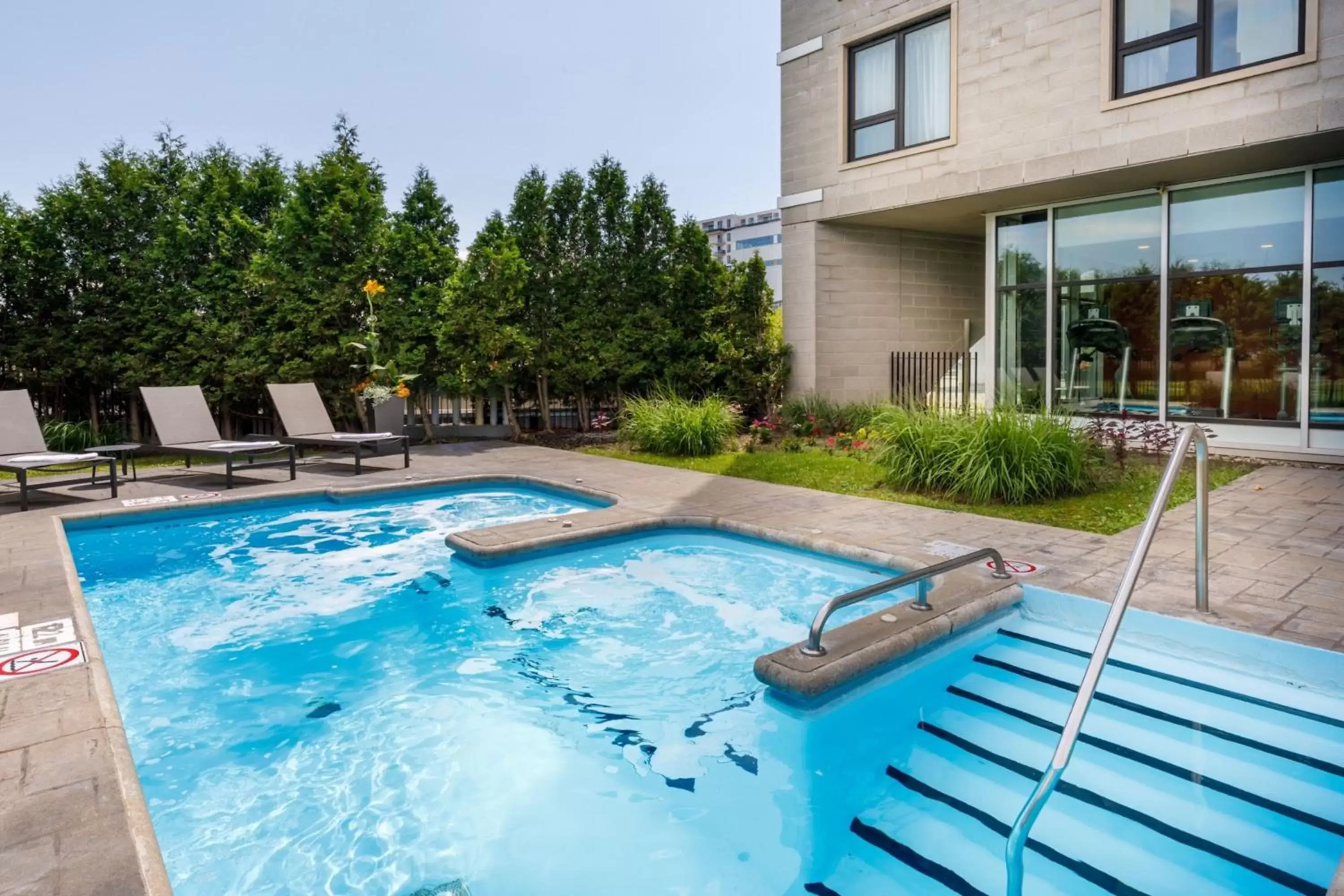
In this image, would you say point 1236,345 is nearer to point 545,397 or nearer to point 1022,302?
point 1022,302

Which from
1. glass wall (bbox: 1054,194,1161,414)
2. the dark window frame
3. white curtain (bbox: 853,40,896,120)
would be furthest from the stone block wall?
glass wall (bbox: 1054,194,1161,414)

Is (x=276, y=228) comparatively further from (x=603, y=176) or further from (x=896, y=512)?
(x=896, y=512)

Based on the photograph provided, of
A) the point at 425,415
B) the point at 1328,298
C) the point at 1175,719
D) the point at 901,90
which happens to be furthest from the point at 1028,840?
the point at 425,415

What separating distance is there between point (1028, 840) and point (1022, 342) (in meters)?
9.64

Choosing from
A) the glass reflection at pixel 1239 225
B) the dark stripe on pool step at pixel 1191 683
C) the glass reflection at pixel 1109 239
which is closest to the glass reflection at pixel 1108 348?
the glass reflection at pixel 1109 239

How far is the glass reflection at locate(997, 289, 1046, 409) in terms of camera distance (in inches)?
435

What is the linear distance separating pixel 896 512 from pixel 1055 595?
2427mm

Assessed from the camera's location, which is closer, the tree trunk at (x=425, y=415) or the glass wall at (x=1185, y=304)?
the glass wall at (x=1185, y=304)

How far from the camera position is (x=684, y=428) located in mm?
10969

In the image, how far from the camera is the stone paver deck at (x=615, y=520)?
7.26 ft

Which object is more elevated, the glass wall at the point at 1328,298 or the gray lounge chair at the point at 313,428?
the glass wall at the point at 1328,298

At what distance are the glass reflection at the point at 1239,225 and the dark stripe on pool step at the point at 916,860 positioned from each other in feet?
30.2

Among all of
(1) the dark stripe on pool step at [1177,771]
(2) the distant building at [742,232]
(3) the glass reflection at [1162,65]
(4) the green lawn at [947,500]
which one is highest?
(2) the distant building at [742,232]

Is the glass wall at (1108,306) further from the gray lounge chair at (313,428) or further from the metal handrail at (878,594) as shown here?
the gray lounge chair at (313,428)
